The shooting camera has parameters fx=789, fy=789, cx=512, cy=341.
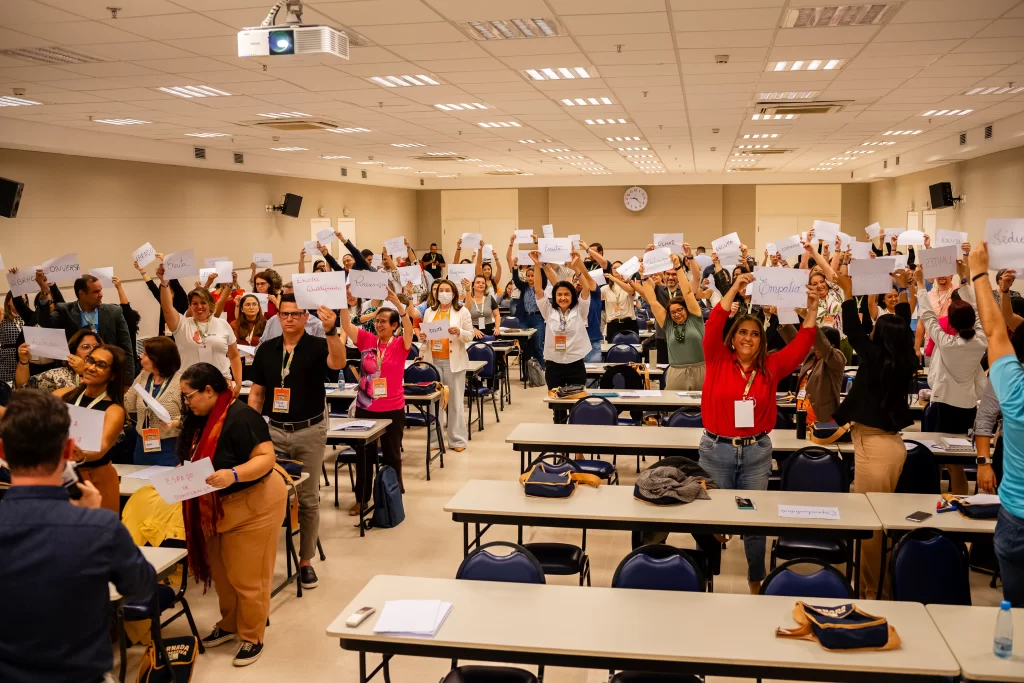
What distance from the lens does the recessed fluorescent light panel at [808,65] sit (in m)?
8.12

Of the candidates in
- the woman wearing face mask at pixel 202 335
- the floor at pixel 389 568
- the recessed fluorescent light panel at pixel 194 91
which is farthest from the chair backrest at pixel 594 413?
the recessed fluorescent light panel at pixel 194 91

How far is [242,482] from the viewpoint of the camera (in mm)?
4512

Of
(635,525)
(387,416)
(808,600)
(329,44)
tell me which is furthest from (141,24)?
(808,600)

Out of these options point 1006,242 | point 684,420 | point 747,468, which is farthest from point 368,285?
point 1006,242

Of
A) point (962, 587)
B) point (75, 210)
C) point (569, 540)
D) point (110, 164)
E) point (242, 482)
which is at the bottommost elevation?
point (569, 540)

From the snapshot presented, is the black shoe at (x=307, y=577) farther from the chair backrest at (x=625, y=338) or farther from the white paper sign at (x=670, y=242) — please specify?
the chair backrest at (x=625, y=338)

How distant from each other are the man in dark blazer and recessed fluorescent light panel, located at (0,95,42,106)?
2806 mm

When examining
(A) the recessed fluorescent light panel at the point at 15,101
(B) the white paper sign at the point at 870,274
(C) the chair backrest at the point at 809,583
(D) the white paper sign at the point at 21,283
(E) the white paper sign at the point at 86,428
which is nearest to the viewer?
(C) the chair backrest at the point at 809,583

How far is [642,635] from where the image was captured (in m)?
3.25

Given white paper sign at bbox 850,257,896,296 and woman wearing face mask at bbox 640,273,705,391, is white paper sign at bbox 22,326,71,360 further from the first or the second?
white paper sign at bbox 850,257,896,296

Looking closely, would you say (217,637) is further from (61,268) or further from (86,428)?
(61,268)

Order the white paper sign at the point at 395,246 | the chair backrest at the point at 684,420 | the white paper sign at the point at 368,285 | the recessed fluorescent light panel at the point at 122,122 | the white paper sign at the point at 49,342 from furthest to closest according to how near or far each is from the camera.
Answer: the recessed fluorescent light panel at the point at 122,122 < the white paper sign at the point at 395,246 < the white paper sign at the point at 368,285 < the chair backrest at the point at 684,420 < the white paper sign at the point at 49,342

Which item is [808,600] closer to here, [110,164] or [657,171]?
[110,164]

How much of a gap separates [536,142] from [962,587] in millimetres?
13179
